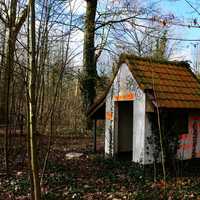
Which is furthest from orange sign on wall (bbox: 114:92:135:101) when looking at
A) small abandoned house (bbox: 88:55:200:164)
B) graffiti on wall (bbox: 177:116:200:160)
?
graffiti on wall (bbox: 177:116:200:160)

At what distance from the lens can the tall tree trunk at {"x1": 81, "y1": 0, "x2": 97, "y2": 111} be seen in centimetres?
2044

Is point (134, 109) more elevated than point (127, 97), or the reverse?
point (127, 97)

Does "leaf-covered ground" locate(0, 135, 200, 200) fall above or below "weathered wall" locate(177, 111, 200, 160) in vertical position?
below

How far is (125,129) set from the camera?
13633 mm

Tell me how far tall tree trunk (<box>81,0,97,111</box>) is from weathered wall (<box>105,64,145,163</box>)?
793 cm

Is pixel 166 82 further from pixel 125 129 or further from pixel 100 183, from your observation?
pixel 100 183

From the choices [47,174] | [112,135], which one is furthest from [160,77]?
[47,174]

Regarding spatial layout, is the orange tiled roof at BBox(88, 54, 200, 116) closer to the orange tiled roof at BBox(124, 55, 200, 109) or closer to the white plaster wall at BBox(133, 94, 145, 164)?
the orange tiled roof at BBox(124, 55, 200, 109)

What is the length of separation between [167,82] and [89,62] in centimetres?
967

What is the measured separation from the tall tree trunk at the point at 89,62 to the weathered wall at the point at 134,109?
312 inches

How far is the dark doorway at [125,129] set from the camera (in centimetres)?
1341

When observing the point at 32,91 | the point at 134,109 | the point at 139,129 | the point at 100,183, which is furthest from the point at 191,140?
the point at 32,91

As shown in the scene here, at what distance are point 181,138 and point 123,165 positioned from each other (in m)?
1.98

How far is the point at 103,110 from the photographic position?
531 inches
